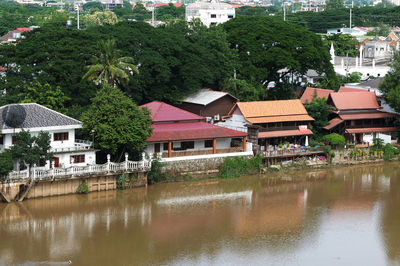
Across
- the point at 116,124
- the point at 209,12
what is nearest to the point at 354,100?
the point at 116,124

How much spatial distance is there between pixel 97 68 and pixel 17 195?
33.9 feet

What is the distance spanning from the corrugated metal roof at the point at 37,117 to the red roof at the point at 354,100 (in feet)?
64.0

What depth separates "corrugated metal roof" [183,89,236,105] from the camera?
49.6 meters

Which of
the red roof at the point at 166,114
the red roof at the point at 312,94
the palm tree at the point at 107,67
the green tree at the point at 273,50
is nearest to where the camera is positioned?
the palm tree at the point at 107,67

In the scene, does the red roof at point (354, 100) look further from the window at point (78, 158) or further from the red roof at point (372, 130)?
the window at point (78, 158)

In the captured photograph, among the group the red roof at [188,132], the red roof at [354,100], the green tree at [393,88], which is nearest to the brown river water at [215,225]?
the red roof at [188,132]

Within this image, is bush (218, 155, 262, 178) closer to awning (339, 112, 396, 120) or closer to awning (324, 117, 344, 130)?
awning (324, 117, 344, 130)

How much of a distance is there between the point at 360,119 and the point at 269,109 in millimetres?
7226

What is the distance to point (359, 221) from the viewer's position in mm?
35219

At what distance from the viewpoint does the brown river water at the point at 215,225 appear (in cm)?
2980

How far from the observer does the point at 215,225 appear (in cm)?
3400

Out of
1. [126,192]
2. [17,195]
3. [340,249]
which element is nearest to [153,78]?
[126,192]

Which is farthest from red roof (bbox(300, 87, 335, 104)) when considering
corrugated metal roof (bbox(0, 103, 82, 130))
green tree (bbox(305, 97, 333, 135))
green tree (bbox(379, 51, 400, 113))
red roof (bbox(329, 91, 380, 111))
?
corrugated metal roof (bbox(0, 103, 82, 130))

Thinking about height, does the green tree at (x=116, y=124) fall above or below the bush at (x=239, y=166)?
above
